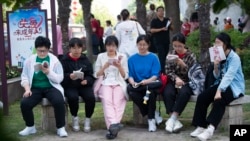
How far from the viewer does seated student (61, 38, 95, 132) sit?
716 centimetres

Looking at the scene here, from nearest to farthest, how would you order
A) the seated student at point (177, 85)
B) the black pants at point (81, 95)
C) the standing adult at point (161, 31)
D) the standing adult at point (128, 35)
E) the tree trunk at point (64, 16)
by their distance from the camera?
the seated student at point (177, 85) → the black pants at point (81, 95) → the standing adult at point (128, 35) → the standing adult at point (161, 31) → the tree trunk at point (64, 16)

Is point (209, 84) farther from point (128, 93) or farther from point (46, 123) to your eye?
point (46, 123)

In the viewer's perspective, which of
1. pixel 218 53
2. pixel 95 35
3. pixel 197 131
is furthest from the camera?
pixel 95 35

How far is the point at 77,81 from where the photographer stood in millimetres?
7203

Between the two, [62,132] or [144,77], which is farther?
[144,77]

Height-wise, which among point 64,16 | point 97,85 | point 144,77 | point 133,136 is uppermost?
point 64,16

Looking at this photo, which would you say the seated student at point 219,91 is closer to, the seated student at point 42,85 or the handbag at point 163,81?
the handbag at point 163,81

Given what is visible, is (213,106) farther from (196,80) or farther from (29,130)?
(29,130)

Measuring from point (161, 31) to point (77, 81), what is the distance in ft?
18.7

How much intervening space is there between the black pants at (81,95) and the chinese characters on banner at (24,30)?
2.98m

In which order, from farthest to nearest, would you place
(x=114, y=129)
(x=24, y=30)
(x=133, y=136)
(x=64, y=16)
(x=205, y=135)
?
(x=64, y=16), (x=24, y=30), (x=133, y=136), (x=114, y=129), (x=205, y=135)

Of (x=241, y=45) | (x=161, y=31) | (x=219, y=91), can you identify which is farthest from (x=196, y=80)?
(x=241, y=45)

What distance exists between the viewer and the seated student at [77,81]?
7.16 meters

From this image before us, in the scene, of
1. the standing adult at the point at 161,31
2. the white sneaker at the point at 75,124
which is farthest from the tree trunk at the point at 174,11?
the white sneaker at the point at 75,124
